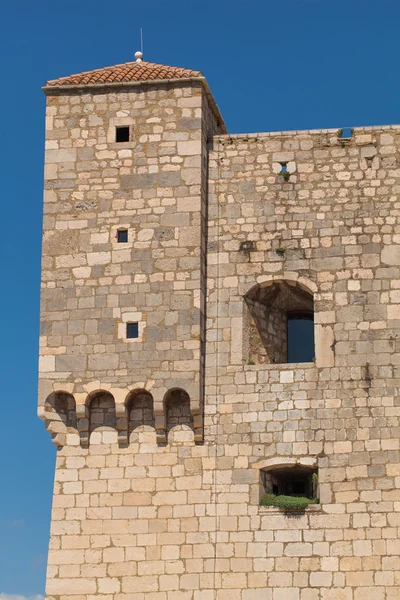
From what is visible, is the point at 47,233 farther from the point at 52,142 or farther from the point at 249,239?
the point at 249,239

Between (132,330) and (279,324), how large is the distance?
9.69 ft

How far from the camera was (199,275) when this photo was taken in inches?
1033

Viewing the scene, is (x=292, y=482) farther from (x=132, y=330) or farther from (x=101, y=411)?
(x=132, y=330)

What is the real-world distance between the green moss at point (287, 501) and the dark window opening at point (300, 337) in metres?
3.39

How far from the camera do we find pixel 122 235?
26703 mm

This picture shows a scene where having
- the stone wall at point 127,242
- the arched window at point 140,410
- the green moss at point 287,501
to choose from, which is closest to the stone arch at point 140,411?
the arched window at point 140,410

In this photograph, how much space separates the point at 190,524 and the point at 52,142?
22.9ft

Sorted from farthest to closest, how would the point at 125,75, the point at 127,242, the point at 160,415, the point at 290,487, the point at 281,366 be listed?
the point at 125,75
the point at 290,487
the point at 127,242
the point at 281,366
the point at 160,415

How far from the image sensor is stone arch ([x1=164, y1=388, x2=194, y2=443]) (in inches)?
1018

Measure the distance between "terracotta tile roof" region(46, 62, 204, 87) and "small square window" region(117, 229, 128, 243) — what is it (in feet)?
8.60

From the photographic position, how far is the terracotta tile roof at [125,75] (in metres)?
27.2

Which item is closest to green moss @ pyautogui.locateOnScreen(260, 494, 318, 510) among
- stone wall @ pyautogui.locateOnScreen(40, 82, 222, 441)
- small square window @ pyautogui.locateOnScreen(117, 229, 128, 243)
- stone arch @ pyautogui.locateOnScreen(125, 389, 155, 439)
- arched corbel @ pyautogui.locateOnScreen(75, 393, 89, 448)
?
stone wall @ pyautogui.locateOnScreen(40, 82, 222, 441)

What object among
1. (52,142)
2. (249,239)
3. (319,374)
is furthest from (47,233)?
(319,374)

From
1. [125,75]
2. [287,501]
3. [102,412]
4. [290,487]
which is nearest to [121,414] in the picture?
[102,412]
